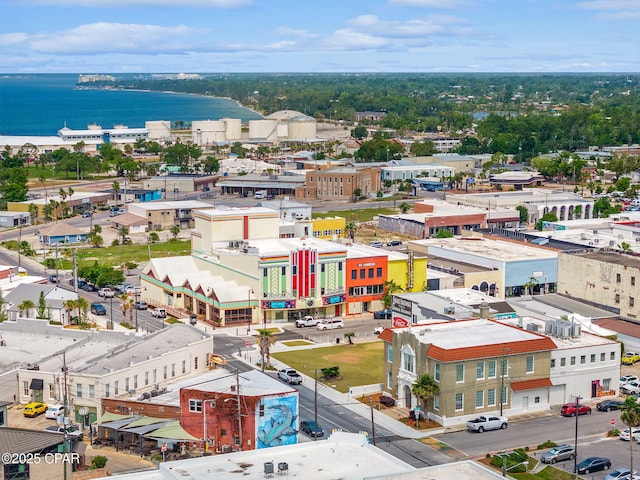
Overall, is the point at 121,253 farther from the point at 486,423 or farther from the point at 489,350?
the point at 486,423

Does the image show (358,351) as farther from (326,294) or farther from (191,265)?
(191,265)

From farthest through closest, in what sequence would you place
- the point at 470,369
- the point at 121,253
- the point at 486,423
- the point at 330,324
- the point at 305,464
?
1. the point at 121,253
2. the point at 330,324
3. the point at 470,369
4. the point at 486,423
5. the point at 305,464

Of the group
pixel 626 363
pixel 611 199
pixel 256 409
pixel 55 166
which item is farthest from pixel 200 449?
pixel 55 166

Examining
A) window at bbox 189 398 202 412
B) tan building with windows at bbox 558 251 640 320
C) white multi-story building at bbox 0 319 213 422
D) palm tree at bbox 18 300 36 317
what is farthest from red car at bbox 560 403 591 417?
palm tree at bbox 18 300 36 317

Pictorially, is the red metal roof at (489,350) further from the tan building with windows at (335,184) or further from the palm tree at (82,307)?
the tan building with windows at (335,184)

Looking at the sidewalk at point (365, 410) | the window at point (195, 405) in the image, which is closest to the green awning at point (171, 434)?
the window at point (195, 405)

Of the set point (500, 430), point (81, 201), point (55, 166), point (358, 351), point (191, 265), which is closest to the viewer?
point (500, 430)

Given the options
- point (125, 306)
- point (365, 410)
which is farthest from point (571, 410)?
point (125, 306)
